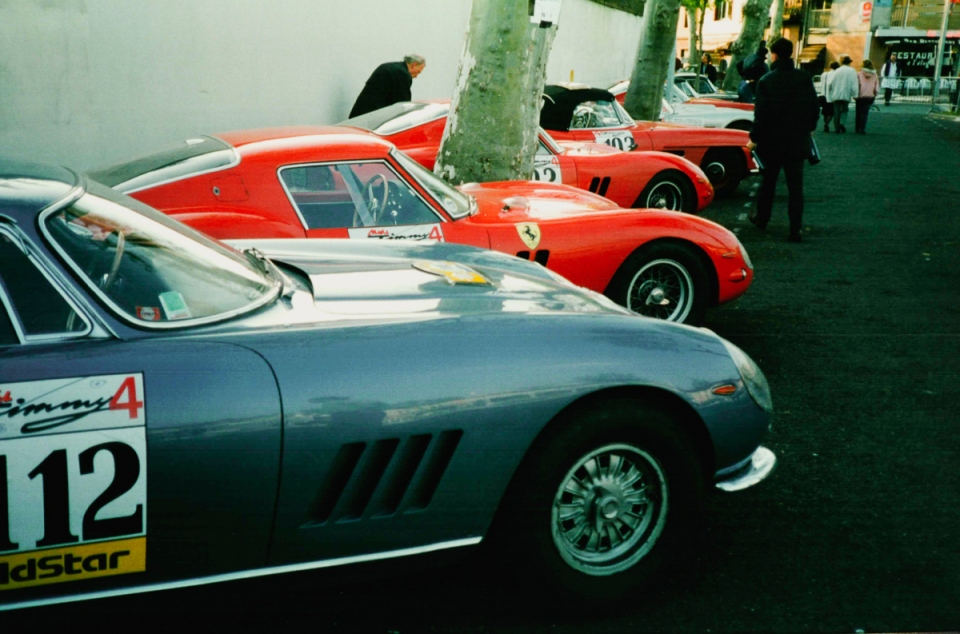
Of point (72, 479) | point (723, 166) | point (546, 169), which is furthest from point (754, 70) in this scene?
point (72, 479)

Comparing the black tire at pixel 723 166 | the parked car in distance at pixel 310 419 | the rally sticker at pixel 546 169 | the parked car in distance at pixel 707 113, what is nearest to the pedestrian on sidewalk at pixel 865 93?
the parked car in distance at pixel 707 113

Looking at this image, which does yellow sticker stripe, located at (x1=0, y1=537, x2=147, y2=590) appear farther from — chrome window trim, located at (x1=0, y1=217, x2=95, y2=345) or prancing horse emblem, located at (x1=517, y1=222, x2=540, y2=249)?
prancing horse emblem, located at (x1=517, y1=222, x2=540, y2=249)

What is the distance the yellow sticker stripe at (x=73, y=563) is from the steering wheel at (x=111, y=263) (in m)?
0.64

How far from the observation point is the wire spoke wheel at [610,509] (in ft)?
9.72

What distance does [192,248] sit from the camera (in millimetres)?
3023

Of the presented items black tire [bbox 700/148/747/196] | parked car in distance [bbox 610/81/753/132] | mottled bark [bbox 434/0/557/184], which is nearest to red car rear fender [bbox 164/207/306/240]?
mottled bark [bbox 434/0/557/184]

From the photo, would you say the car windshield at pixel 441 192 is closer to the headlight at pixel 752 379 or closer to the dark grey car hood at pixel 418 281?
the dark grey car hood at pixel 418 281

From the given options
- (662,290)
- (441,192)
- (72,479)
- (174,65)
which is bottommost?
(662,290)

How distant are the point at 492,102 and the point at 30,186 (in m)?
6.26

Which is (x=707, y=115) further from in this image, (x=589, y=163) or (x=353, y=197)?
(x=353, y=197)

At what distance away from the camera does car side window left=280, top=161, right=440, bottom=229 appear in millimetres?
5582

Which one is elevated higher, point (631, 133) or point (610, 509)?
point (631, 133)

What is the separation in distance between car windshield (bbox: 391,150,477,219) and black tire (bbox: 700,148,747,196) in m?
7.79

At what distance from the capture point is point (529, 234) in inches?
221
